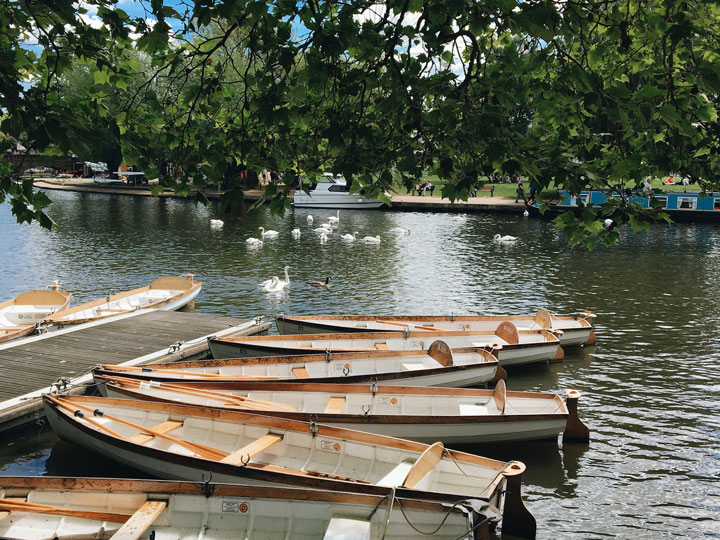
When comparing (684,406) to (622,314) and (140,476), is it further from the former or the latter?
(140,476)

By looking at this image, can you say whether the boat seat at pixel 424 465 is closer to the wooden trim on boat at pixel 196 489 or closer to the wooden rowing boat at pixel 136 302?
the wooden trim on boat at pixel 196 489

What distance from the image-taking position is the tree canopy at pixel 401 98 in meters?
5.40

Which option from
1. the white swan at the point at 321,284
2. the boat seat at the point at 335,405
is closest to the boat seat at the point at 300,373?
the boat seat at the point at 335,405

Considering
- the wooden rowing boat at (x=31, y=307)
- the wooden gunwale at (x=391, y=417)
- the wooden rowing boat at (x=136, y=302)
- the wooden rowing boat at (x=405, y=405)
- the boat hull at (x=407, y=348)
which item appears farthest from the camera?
the wooden rowing boat at (x=31, y=307)

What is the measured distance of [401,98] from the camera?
576 cm

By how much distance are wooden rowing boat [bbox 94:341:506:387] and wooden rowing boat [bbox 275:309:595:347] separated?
3282 millimetres

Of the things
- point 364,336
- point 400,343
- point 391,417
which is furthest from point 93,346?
point 391,417

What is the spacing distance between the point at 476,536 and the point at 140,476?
20.2 feet

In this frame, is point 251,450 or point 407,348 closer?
point 251,450

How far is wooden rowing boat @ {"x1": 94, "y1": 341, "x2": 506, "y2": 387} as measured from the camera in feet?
45.6

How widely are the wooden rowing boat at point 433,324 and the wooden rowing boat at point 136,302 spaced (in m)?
5.33

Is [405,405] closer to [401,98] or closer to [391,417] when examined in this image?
[391,417]

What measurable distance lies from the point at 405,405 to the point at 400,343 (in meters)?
4.70

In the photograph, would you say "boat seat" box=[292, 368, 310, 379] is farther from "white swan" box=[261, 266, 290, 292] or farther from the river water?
"white swan" box=[261, 266, 290, 292]
